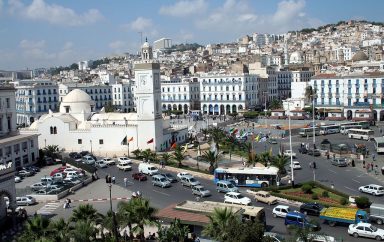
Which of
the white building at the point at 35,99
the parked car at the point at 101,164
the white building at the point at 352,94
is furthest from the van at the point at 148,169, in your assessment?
the white building at the point at 35,99

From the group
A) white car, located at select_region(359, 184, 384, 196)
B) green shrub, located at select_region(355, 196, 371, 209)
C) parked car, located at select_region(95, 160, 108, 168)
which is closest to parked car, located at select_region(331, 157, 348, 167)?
white car, located at select_region(359, 184, 384, 196)

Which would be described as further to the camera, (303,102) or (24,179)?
(303,102)

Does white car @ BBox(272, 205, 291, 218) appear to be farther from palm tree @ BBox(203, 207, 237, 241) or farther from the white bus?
the white bus

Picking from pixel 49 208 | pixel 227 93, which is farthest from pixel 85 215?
pixel 227 93

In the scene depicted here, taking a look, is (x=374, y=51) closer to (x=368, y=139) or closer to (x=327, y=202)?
(x=368, y=139)

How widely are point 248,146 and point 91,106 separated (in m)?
28.2

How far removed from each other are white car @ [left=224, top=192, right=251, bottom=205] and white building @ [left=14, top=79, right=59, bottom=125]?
6847 cm

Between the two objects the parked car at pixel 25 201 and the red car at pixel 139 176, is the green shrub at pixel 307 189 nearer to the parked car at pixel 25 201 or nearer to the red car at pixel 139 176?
the red car at pixel 139 176

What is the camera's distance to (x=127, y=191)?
39.4 metres

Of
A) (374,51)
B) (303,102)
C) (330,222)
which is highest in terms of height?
(374,51)

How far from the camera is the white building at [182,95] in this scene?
103062mm

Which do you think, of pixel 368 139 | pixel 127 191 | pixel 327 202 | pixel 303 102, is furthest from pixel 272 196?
pixel 303 102

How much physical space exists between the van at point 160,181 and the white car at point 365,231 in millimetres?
17425

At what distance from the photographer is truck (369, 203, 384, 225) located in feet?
94.3
